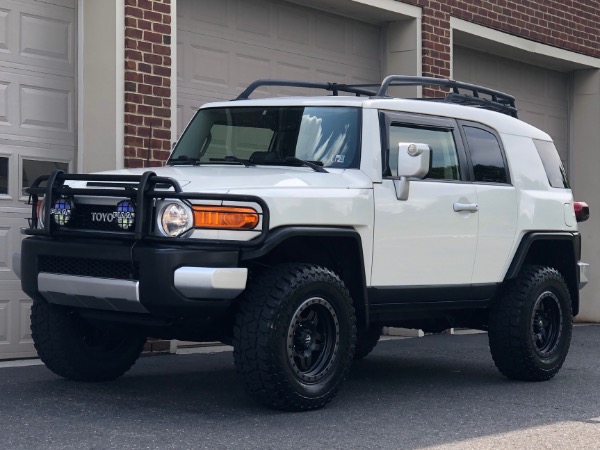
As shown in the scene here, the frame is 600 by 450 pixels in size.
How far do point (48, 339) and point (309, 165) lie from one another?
1977 mm

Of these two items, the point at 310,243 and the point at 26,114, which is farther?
the point at 26,114

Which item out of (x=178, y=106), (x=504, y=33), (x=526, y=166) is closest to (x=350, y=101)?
(x=526, y=166)

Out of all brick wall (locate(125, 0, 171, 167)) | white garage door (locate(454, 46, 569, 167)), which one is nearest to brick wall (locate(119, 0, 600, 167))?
brick wall (locate(125, 0, 171, 167))

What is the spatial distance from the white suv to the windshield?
0.04 ft

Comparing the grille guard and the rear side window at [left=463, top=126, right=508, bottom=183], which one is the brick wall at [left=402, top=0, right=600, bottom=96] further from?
the grille guard

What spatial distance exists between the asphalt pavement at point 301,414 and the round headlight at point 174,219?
3.41 feet

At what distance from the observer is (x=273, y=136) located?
7738 millimetres

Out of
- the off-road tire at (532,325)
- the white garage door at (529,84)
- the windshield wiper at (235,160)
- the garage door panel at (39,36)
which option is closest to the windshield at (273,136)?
the windshield wiper at (235,160)

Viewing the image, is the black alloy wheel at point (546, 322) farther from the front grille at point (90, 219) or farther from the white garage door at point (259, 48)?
the white garage door at point (259, 48)

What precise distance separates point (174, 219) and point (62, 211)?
844 mm

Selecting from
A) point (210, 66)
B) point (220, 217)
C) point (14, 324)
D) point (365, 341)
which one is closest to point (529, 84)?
point (210, 66)

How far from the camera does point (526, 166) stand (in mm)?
8891

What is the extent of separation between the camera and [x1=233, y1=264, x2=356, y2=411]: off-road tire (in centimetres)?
650

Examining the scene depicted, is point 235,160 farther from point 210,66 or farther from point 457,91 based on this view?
point 210,66
